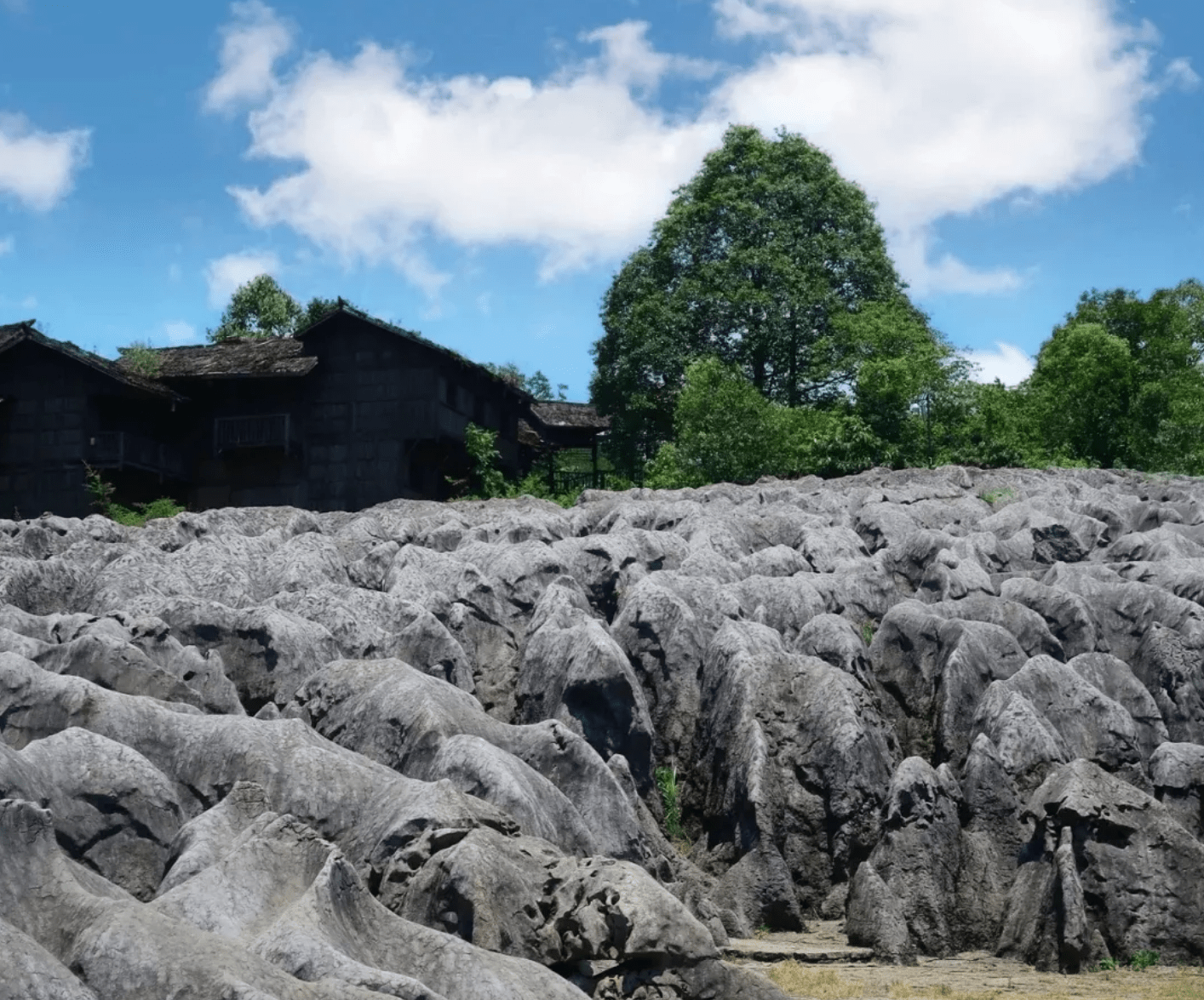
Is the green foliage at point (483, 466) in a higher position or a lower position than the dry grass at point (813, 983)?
higher

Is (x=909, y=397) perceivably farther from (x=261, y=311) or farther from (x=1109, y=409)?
(x=261, y=311)

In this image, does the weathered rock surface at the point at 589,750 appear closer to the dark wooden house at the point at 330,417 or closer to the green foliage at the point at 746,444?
the green foliage at the point at 746,444

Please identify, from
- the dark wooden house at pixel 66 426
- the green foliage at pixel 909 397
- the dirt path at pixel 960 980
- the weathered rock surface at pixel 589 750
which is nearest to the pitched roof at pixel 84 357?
the dark wooden house at pixel 66 426

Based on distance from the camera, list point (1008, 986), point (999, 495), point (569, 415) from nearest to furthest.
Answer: point (1008, 986)
point (999, 495)
point (569, 415)

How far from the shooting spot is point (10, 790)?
14.3 metres

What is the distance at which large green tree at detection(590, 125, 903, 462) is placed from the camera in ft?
188

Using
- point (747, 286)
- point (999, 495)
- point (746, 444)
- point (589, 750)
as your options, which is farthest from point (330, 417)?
point (589, 750)

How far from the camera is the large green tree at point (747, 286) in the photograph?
188ft

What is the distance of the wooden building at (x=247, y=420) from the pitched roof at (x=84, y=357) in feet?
0.19

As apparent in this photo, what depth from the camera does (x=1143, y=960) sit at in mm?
18219

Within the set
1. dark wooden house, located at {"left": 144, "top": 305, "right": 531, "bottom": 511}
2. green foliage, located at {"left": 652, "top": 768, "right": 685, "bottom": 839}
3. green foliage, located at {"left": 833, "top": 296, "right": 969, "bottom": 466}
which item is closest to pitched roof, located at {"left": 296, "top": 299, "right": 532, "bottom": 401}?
dark wooden house, located at {"left": 144, "top": 305, "right": 531, "bottom": 511}

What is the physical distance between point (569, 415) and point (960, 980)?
50.1 meters

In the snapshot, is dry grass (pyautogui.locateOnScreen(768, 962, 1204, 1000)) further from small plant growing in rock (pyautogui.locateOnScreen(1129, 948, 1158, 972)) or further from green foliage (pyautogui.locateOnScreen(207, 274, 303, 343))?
green foliage (pyautogui.locateOnScreen(207, 274, 303, 343))

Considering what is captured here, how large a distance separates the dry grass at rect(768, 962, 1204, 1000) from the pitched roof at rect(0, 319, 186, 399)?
37.1 m
